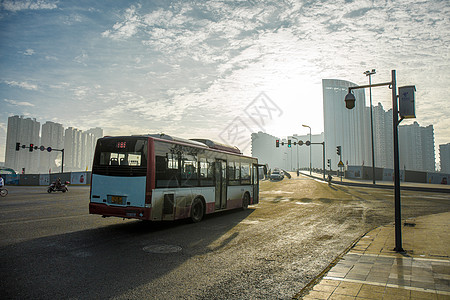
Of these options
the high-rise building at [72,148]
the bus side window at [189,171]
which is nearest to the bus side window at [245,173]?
the bus side window at [189,171]

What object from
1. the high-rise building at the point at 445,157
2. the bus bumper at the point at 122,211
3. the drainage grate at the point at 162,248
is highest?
the high-rise building at the point at 445,157

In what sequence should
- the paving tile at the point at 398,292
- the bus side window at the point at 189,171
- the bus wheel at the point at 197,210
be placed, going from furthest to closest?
the bus wheel at the point at 197,210 → the bus side window at the point at 189,171 → the paving tile at the point at 398,292

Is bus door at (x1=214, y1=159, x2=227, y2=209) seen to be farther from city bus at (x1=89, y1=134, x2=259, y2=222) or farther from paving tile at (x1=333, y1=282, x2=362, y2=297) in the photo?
paving tile at (x1=333, y1=282, x2=362, y2=297)

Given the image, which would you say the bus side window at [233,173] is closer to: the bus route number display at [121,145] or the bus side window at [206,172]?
the bus side window at [206,172]

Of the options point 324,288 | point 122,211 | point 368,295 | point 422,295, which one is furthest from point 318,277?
point 122,211

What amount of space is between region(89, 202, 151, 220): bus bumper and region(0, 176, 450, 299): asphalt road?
54cm

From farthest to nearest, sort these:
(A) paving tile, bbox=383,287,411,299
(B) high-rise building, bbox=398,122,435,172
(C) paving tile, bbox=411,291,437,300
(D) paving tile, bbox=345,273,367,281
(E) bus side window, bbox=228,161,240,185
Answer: (B) high-rise building, bbox=398,122,435,172, (E) bus side window, bbox=228,161,240,185, (D) paving tile, bbox=345,273,367,281, (A) paving tile, bbox=383,287,411,299, (C) paving tile, bbox=411,291,437,300

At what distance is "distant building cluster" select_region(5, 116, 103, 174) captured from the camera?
375 feet

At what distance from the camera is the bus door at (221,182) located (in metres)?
12.1

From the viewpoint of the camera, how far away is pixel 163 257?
6.00m

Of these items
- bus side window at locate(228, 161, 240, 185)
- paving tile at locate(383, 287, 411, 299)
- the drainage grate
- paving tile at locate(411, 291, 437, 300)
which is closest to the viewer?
paving tile at locate(411, 291, 437, 300)

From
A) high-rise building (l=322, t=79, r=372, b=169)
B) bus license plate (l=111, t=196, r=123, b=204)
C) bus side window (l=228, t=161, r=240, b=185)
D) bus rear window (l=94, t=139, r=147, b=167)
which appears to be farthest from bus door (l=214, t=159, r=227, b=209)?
high-rise building (l=322, t=79, r=372, b=169)

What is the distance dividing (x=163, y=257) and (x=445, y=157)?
224 meters

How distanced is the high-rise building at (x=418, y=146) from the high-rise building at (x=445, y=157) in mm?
28189
